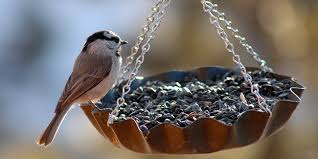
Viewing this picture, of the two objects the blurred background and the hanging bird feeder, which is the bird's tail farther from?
the blurred background

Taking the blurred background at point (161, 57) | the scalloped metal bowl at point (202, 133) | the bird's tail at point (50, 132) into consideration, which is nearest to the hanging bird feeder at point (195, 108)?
the scalloped metal bowl at point (202, 133)

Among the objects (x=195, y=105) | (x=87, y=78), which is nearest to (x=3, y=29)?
(x=87, y=78)

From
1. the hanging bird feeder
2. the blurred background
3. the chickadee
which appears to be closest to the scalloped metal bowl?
the hanging bird feeder

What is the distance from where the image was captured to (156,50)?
509 cm

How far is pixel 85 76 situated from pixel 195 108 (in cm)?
78

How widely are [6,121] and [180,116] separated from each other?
13.8ft

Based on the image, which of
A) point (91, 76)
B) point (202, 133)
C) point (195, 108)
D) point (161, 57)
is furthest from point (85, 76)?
point (161, 57)

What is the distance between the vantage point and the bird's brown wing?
315 cm

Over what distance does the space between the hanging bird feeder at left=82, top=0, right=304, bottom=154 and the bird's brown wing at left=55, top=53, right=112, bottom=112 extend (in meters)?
0.10

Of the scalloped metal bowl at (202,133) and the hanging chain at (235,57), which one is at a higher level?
the hanging chain at (235,57)

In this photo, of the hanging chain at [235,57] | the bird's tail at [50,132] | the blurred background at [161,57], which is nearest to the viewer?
the hanging chain at [235,57]

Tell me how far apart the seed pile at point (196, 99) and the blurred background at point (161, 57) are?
170 cm

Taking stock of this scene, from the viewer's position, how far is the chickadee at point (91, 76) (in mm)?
3102

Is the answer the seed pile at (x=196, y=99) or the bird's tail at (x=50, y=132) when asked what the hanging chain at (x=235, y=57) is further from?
the bird's tail at (x=50, y=132)
